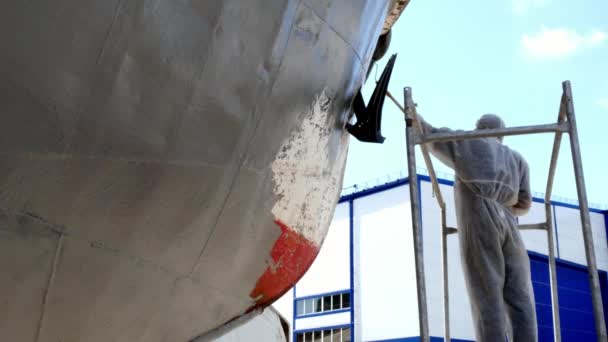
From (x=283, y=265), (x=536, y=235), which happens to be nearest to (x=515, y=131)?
(x=283, y=265)

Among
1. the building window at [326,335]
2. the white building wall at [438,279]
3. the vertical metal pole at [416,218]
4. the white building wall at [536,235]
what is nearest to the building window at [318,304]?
the building window at [326,335]

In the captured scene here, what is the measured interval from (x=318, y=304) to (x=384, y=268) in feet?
14.4

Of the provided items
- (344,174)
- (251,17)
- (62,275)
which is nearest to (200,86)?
(251,17)

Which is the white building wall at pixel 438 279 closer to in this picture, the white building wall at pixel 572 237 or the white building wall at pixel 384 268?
the white building wall at pixel 384 268

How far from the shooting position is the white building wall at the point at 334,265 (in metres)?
31.3

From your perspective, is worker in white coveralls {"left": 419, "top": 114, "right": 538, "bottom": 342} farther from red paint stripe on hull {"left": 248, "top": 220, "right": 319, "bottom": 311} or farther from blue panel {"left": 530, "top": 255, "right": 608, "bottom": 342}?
blue panel {"left": 530, "top": 255, "right": 608, "bottom": 342}

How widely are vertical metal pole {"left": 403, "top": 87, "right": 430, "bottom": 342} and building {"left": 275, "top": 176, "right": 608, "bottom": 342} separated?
70.8 ft

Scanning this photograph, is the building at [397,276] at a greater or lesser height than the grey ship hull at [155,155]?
greater

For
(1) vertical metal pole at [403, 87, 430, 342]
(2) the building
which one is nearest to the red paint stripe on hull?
(1) vertical metal pole at [403, 87, 430, 342]

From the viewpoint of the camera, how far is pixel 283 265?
137 inches

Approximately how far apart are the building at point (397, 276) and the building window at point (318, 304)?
0.04 m

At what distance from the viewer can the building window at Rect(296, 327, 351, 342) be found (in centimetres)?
3059

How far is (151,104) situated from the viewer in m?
2.44

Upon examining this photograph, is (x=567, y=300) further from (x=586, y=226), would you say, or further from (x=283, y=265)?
(x=283, y=265)
